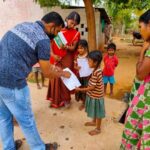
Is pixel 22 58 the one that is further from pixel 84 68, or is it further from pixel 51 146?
pixel 84 68

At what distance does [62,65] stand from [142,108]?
7.66 feet

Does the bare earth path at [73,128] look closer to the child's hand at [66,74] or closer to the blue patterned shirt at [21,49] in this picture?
the child's hand at [66,74]

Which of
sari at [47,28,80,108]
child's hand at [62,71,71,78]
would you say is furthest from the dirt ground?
child's hand at [62,71,71,78]

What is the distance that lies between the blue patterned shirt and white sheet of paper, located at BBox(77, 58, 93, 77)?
1594mm

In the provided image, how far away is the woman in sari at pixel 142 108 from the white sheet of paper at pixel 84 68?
5.97 feet

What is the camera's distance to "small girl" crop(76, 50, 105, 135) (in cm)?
347

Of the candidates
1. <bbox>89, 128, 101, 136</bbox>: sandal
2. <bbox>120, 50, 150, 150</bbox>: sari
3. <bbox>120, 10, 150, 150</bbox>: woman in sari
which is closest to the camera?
<bbox>120, 10, 150, 150</bbox>: woman in sari

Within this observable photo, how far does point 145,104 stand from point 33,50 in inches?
47.5

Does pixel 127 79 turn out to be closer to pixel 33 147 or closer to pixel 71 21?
pixel 71 21

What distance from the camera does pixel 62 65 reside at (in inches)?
174

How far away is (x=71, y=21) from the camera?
4.08 meters

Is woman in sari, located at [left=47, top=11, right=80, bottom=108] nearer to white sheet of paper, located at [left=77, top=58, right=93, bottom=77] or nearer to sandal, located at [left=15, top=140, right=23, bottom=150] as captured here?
white sheet of paper, located at [left=77, top=58, right=93, bottom=77]

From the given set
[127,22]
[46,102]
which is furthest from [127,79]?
[127,22]

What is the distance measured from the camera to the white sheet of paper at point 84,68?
4.16 meters
